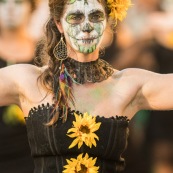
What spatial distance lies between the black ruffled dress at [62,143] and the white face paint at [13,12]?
553mm

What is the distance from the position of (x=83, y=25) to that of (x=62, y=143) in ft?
1.23

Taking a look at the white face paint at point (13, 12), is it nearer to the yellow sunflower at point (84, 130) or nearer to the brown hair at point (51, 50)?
the brown hair at point (51, 50)

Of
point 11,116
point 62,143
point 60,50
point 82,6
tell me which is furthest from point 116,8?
point 11,116

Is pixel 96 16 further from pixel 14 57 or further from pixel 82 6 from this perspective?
pixel 14 57

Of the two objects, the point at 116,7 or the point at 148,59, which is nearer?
the point at 116,7

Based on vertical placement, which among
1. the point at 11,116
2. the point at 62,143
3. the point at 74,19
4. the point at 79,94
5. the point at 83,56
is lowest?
the point at 11,116

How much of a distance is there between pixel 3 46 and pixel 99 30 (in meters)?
0.55

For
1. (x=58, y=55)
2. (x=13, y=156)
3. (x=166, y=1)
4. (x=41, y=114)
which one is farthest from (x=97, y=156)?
(x=166, y=1)

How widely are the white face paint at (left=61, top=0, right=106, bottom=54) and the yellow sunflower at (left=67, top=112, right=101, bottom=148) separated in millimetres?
218

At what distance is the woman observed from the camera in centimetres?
196

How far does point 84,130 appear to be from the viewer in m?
1.97

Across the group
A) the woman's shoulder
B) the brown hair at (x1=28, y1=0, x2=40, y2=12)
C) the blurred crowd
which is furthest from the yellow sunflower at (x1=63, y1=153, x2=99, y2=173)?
the brown hair at (x1=28, y1=0, x2=40, y2=12)

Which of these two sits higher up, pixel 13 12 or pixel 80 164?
pixel 13 12

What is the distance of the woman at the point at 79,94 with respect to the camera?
6.43 feet
